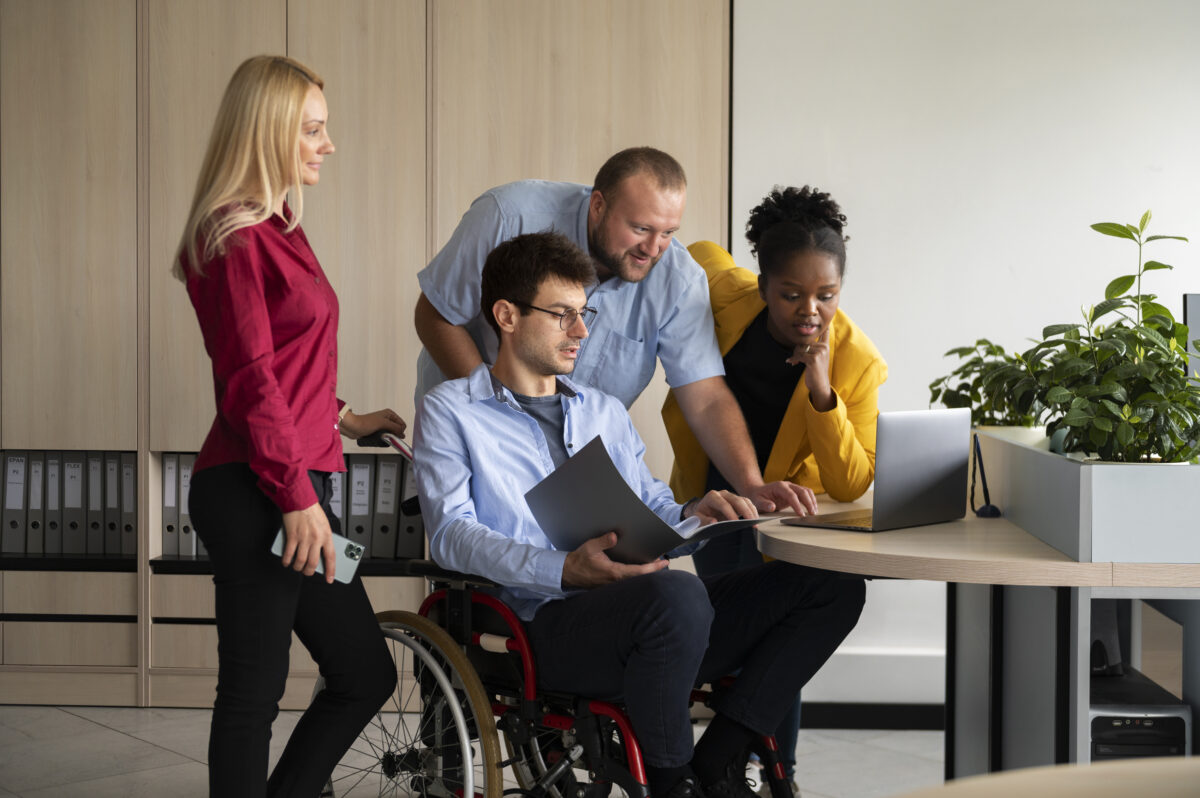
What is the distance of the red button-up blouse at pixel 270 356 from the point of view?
60.9 inches

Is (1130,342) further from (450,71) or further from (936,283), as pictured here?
(450,71)

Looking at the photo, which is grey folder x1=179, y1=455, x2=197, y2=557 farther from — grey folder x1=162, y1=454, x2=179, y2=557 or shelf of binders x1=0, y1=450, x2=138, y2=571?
shelf of binders x1=0, y1=450, x2=138, y2=571

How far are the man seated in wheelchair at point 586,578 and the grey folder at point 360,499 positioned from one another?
1532mm

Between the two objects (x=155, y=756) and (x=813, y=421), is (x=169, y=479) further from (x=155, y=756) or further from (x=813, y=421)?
(x=813, y=421)

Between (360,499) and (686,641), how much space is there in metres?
1.97

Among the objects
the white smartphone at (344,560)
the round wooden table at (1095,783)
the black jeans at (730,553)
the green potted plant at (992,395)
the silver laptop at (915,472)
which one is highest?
the green potted plant at (992,395)

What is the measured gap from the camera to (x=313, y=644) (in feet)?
5.71

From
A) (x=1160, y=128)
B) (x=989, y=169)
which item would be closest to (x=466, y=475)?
(x=989, y=169)

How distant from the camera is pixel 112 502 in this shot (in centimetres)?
334

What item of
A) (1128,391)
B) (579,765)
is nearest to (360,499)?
(579,765)

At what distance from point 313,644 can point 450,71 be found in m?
2.03

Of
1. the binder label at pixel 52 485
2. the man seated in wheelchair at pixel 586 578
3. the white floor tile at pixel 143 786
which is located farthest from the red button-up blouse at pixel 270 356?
the binder label at pixel 52 485

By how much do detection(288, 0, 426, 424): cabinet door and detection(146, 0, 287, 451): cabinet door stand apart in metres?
0.17

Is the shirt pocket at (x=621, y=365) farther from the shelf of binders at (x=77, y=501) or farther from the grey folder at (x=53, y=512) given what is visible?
the grey folder at (x=53, y=512)
